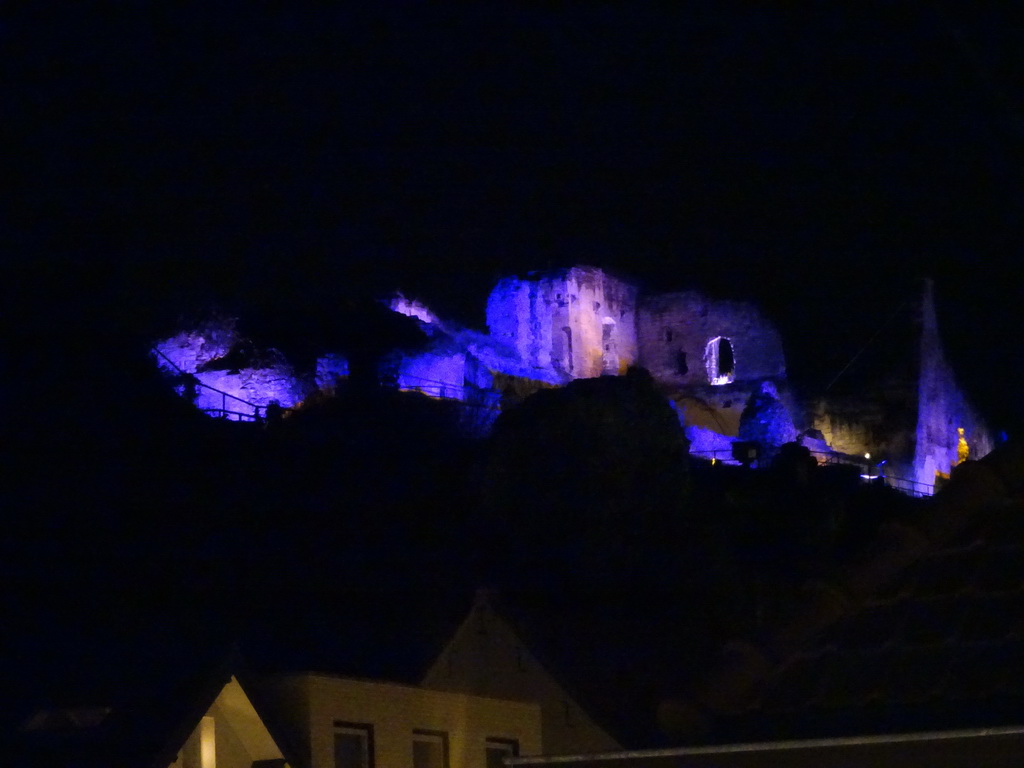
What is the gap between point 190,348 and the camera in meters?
47.5

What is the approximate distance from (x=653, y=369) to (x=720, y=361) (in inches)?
117

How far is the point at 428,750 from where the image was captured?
11.4 meters

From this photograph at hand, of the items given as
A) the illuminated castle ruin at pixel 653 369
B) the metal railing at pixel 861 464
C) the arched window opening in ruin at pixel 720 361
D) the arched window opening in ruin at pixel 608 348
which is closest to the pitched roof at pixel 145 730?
the illuminated castle ruin at pixel 653 369

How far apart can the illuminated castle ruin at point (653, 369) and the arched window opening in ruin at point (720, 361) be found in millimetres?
55

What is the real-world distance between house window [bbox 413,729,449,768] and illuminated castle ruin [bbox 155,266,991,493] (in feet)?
102

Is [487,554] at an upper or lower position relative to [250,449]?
lower

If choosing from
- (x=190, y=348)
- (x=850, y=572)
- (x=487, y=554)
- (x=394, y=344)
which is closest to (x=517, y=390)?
(x=394, y=344)

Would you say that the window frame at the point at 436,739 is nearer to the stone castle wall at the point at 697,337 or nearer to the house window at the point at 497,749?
the house window at the point at 497,749

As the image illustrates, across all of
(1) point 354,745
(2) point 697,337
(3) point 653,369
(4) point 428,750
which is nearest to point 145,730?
(1) point 354,745

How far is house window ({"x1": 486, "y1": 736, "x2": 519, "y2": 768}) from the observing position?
1154cm

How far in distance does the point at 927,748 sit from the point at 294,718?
6.52 meters

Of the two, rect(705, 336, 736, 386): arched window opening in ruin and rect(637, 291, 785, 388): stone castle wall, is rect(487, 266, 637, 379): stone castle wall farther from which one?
rect(705, 336, 736, 386): arched window opening in ruin

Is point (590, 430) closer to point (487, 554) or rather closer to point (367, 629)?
point (487, 554)

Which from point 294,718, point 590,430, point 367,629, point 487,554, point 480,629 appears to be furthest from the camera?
point 590,430
